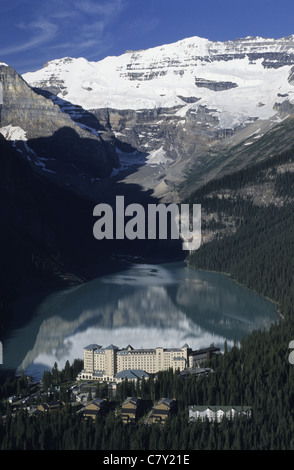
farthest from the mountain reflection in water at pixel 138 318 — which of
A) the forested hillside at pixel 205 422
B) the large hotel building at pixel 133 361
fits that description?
the forested hillside at pixel 205 422

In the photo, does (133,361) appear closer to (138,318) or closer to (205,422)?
(205,422)

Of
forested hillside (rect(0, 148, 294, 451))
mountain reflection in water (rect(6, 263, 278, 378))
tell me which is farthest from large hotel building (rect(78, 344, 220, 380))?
mountain reflection in water (rect(6, 263, 278, 378))

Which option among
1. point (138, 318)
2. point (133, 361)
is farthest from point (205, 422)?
point (138, 318)

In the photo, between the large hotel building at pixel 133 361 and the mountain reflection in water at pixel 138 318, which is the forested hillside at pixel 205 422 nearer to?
the large hotel building at pixel 133 361

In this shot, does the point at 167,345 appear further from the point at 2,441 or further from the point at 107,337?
the point at 2,441

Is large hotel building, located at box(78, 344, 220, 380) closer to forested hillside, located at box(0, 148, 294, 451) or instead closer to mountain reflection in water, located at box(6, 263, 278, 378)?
forested hillside, located at box(0, 148, 294, 451)
